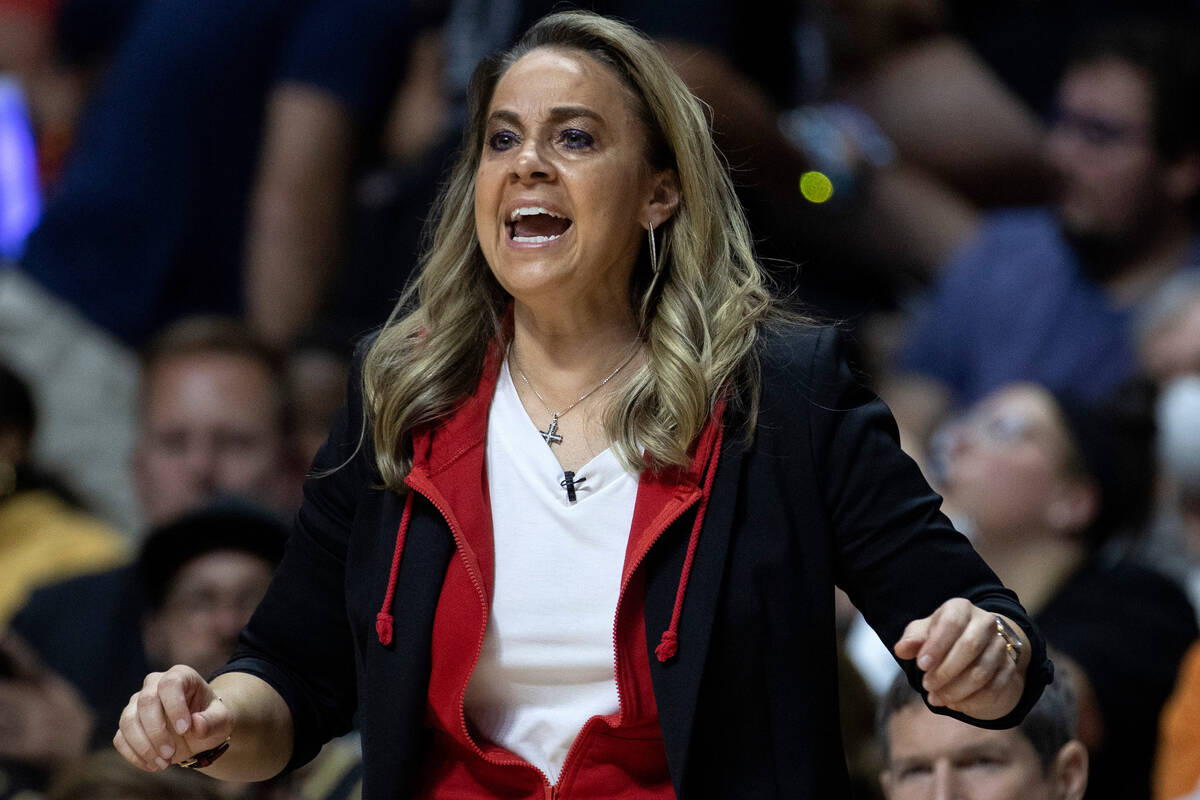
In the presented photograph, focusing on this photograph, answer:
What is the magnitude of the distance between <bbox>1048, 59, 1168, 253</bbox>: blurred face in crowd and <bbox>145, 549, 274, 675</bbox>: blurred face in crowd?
2.60 m

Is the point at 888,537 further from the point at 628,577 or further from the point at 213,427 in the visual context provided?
the point at 213,427

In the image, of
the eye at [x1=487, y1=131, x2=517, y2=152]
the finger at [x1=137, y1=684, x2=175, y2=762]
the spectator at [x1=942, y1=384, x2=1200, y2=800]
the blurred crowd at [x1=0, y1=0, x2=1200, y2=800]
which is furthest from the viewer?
the blurred crowd at [x1=0, y1=0, x2=1200, y2=800]

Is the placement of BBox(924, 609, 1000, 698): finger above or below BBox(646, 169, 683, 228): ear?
below

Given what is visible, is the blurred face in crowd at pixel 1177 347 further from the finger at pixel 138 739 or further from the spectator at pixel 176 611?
the finger at pixel 138 739

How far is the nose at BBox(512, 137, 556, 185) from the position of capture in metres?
2.22

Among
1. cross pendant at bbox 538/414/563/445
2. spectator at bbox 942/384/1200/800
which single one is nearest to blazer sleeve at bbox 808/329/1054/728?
cross pendant at bbox 538/414/563/445

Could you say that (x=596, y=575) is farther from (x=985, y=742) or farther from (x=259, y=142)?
(x=259, y=142)

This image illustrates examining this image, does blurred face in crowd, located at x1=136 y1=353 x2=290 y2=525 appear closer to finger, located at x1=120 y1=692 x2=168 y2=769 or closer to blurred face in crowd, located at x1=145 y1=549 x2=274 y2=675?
blurred face in crowd, located at x1=145 y1=549 x2=274 y2=675

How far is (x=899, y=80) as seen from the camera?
17.9 ft

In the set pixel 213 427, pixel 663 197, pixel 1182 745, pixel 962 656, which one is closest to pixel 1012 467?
pixel 1182 745

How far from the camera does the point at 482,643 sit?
2.12 metres

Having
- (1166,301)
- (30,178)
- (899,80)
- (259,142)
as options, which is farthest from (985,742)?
(30,178)

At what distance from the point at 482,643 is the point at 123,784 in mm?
1306

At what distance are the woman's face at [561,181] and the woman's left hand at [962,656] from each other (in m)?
0.65
